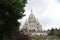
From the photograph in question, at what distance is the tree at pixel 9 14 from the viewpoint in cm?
1502

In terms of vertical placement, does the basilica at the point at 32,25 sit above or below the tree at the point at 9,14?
above

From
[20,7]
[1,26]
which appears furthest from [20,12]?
[1,26]

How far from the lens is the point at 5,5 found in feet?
49.0

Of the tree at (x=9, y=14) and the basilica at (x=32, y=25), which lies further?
the basilica at (x=32, y=25)

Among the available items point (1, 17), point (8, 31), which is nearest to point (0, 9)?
point (1, 17)

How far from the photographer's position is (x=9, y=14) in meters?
15.5

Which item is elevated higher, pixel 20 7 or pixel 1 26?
pixel 20 7

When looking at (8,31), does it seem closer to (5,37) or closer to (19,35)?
(5,37)

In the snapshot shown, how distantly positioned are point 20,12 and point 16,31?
1335 mm

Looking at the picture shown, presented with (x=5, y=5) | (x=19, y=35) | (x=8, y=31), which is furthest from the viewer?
(x=19, y=35)

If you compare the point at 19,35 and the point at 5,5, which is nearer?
the point at 5,5

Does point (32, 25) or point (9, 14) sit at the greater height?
point (32, 25)

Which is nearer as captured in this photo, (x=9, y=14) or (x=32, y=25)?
(x=9, y=14)

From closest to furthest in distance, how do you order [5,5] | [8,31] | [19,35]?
[5,5] → [8,31] → [19,35]
